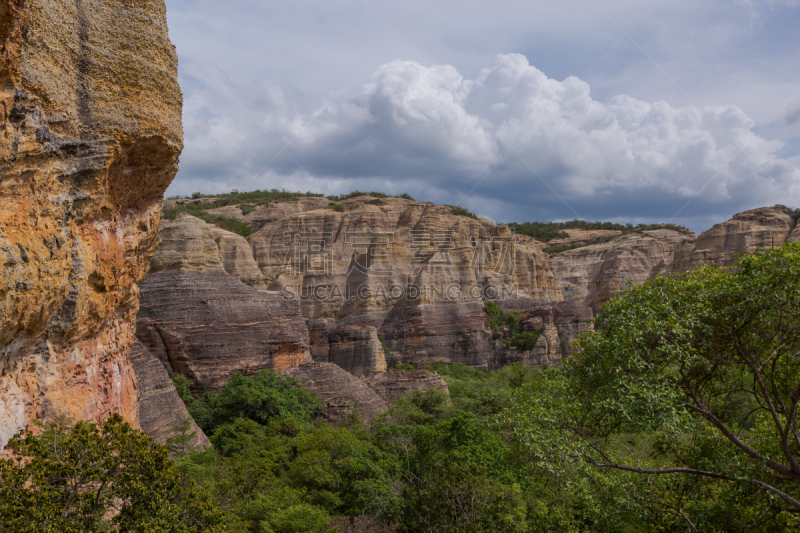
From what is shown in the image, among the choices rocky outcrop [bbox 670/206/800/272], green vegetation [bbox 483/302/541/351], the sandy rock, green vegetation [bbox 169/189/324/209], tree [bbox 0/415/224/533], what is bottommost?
green vegetation [bbox 483/302/541/351]

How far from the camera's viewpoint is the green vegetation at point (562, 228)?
108m

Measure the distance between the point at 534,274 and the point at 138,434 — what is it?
61607 mm

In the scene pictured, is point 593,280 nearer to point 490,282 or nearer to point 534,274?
point 534,274

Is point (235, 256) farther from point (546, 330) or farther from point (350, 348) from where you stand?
point (546, 330)

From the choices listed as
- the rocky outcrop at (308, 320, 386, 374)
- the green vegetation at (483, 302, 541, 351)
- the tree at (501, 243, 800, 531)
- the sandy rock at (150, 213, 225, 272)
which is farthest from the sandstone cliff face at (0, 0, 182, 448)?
the green vegetation at (483, 302, 541, 351)

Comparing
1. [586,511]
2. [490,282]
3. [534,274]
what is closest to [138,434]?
[586,511]

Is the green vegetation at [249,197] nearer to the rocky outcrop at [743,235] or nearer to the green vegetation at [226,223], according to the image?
the green vegetation at [226,223]

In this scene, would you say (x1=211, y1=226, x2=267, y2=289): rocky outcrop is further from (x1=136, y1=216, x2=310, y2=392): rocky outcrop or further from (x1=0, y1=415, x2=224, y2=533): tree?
(x1=0, y1=415, x2=224, y2=533): tree

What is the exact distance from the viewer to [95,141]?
10.4 metres

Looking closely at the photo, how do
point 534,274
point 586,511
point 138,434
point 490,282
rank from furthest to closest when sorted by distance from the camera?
point 534,274, point 490,282, point 586,511, point 138,434

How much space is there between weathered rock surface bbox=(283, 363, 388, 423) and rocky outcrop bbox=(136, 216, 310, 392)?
1693 mm

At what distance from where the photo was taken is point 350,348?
41844mm

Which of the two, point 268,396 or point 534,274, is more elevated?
point 534,274

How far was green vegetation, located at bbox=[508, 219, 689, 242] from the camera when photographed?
10750cm
